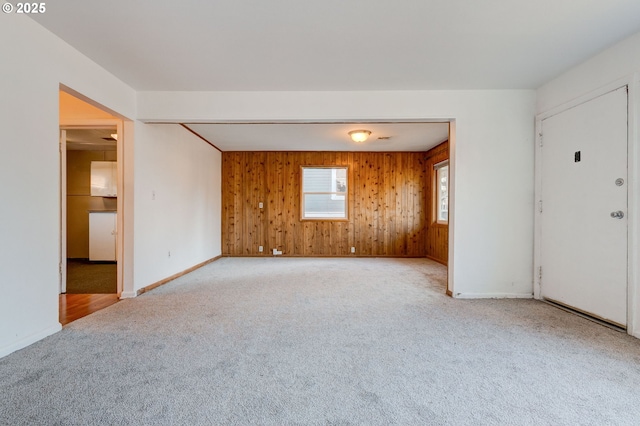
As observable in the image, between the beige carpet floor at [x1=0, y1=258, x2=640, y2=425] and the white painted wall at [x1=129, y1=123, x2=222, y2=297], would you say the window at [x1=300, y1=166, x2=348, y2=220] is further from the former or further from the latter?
the beige carpet floor at [x1=0, y1=258, x2=640, y2=425]

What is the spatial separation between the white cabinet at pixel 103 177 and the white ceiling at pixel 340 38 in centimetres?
338

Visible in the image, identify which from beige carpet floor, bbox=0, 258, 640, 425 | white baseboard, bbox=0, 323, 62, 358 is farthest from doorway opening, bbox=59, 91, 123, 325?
beige carpet floor, bbox=0, 258, 640, 425

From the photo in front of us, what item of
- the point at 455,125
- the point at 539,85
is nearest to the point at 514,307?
the point at 455,125

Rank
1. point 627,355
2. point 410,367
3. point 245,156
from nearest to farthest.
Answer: point 410,367
point 627,355
point 245,156

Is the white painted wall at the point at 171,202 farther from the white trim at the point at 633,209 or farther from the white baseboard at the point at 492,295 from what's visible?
the white trim at the point at 633,209

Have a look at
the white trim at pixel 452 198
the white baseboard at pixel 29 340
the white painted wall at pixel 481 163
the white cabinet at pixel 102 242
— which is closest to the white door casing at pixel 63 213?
the white baseboard at pixel 29 340

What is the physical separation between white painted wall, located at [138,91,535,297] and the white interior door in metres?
0.21

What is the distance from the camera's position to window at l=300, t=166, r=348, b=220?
22.8 feet

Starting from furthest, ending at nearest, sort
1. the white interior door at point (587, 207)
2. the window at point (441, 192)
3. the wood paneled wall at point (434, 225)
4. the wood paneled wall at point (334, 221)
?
the wood paneled wall at point (334, 221) < the window at point (441, 192) < the wood paneled wall at point (434, 225) < the white interior door at point (587, 207)

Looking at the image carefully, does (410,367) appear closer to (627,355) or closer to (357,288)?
(627,355)

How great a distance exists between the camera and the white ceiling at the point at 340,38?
209 centimetres

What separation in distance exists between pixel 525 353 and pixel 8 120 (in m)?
3.83

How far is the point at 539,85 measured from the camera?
3393 millimetres

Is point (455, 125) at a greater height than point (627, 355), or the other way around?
point (455, 125)
